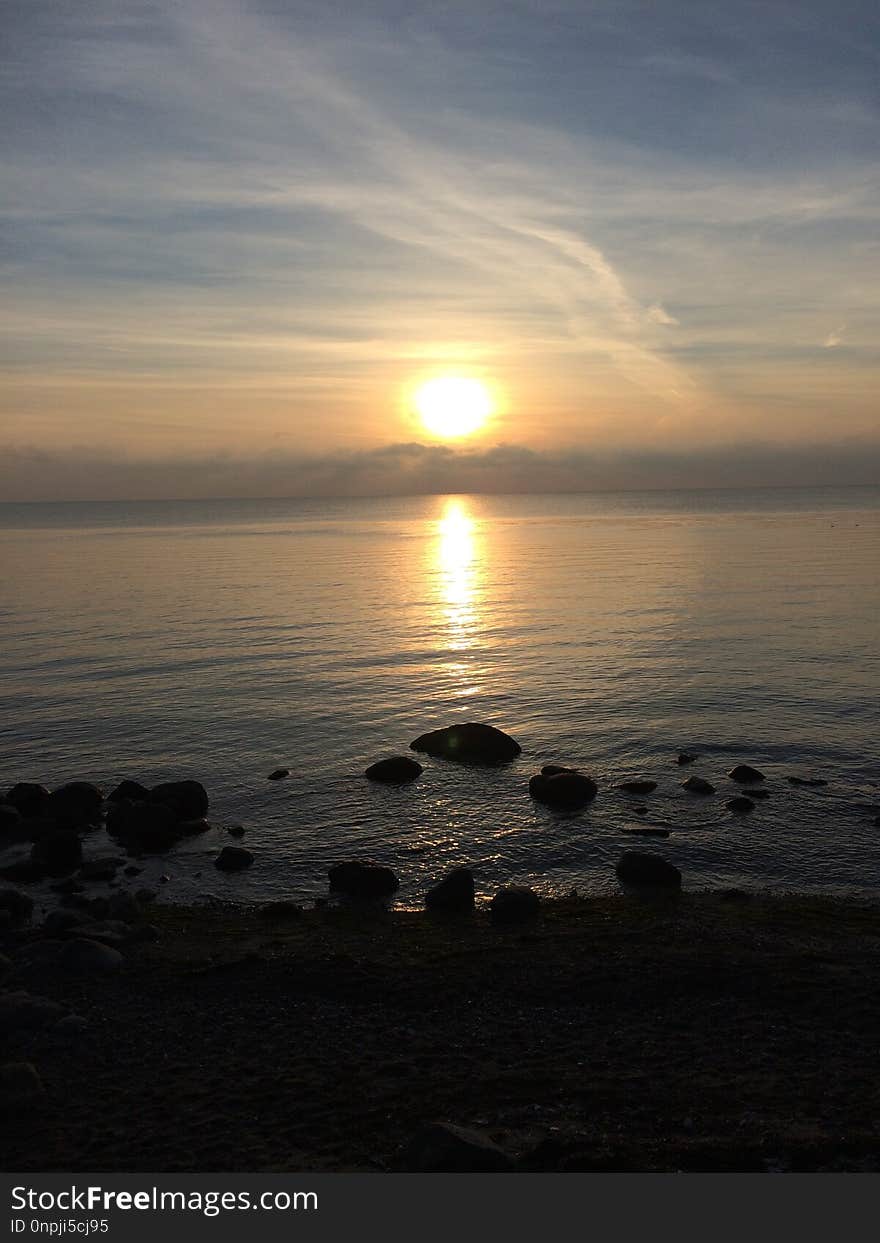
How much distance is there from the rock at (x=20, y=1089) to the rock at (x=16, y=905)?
27.5 feet

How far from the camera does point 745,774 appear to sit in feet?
104

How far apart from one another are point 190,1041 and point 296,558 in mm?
134569

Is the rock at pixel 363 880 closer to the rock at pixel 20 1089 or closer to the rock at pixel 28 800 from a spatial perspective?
the rock at pixel 20 1089

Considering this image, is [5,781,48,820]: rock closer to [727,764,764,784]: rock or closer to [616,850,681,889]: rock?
[616,850,681,889]: rock

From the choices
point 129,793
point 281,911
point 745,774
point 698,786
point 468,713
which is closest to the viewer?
point 281,911

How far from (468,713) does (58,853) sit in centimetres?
2118

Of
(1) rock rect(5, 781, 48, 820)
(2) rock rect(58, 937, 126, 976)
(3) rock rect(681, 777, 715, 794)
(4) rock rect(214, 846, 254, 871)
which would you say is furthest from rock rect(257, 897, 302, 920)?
(3) rock rect(681, 777, 715, 794)

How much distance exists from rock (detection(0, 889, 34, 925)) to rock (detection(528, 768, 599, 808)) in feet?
52.0

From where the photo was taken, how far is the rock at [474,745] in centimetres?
3481

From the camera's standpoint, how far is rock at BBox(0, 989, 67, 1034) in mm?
16625

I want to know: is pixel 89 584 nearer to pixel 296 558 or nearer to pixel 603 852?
pixel 296 558

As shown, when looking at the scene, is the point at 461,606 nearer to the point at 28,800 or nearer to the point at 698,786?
the point at 698,786

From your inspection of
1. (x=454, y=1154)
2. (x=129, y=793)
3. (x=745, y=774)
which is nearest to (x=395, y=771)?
(x=129, y=793)

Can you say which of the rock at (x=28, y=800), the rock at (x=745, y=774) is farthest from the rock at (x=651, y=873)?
the rock at (x=28, y=800)
